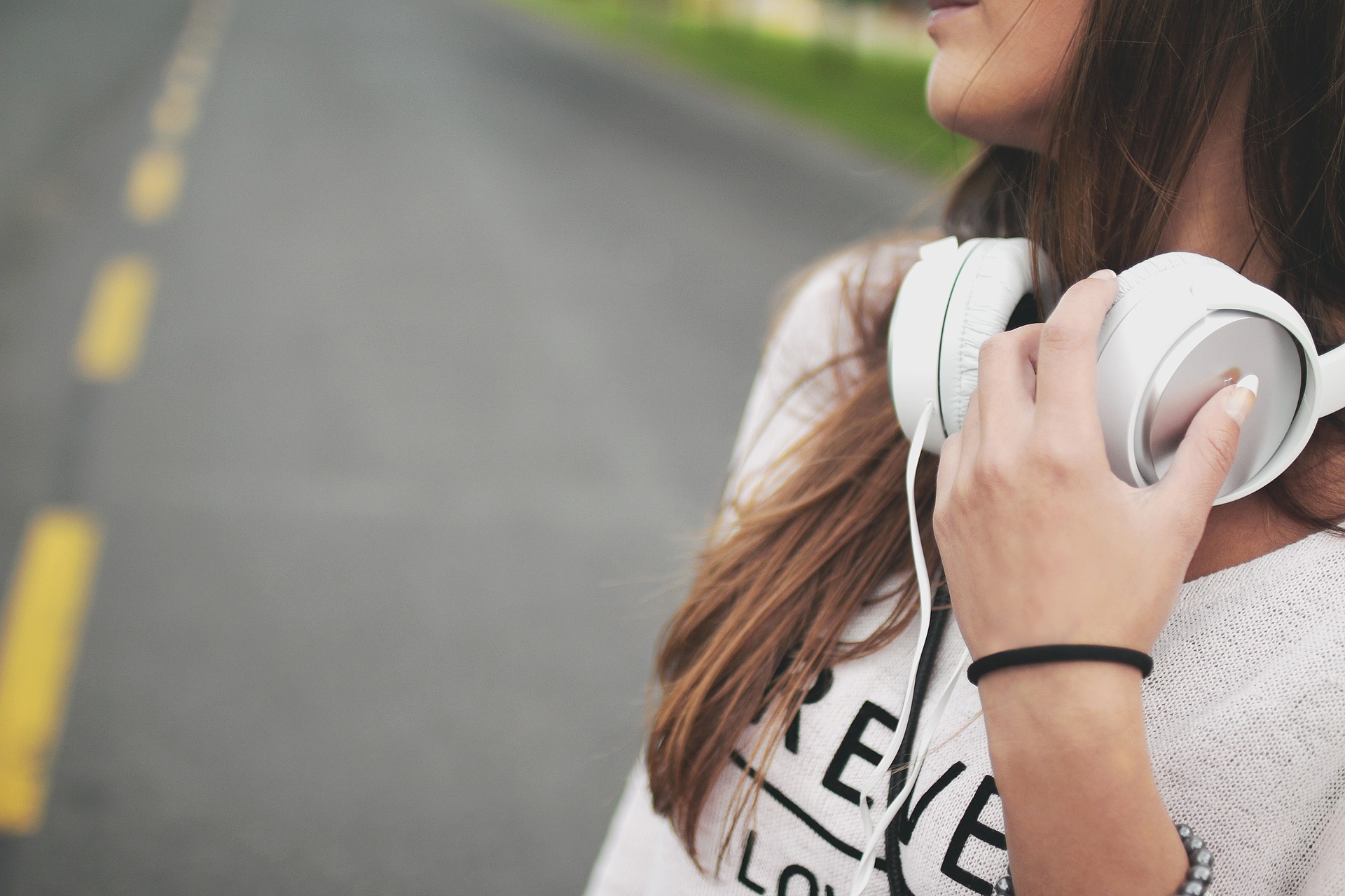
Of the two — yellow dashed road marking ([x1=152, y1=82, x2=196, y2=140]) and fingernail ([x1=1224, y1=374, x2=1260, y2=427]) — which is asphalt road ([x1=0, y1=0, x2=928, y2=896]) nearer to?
yellow dashed road marking ([x1=152, y1=82, x2=196, y2=140])

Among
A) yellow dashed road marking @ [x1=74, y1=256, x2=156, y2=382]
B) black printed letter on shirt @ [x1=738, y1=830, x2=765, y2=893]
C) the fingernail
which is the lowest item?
yellow dashed road marking @ [x1=74, y1=256, x2=156, y2=382]

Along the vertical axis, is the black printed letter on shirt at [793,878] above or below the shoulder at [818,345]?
below

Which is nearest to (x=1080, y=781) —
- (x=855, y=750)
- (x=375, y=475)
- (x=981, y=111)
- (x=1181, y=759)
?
(x=1181, y=759)

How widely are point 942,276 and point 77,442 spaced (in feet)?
13.4

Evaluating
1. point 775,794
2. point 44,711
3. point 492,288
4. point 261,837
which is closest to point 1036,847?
point 775,794

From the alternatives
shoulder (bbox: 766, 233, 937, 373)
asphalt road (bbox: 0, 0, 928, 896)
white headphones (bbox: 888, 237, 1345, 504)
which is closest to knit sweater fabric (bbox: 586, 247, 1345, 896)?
white headphones (bbox: 888, 237, 1345, 504)

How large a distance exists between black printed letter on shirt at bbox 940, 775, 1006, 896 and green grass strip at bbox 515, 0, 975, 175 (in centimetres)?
597

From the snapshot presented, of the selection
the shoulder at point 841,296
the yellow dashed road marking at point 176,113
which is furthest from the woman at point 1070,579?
the yellow dashed road marking at point 176,113

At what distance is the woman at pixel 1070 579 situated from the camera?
78cm

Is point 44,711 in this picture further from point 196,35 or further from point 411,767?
point 196,35

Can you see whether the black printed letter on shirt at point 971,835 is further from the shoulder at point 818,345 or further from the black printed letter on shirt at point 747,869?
the shoulder at point 818,345

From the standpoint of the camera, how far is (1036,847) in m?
0.79

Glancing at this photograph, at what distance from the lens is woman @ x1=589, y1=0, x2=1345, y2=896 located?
0.78 metres

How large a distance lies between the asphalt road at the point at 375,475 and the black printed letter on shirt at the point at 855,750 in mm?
1108
